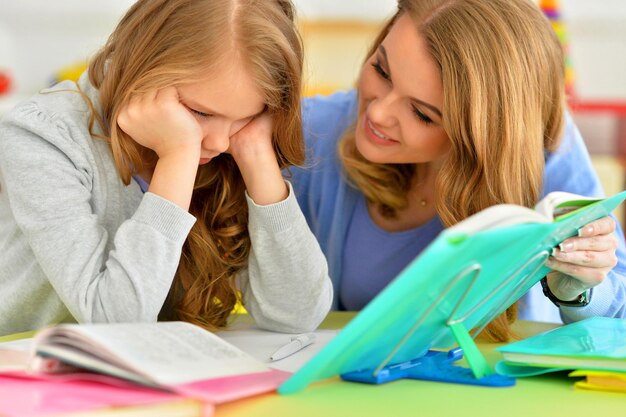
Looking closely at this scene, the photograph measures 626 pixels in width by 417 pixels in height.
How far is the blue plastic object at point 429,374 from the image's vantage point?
2.98 ft

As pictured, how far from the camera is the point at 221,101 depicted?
1136mm

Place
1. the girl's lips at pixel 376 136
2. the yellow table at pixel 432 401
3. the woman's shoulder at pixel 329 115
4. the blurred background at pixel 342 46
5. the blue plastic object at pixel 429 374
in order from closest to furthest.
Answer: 1. the yellow table at pixel 432 401
2. the blue plastic object at pixel 429 374
3. the girl's lips at pixel 376 136
4. the woman's shoulder at pixel 329 115
5. the blurred background at pixel 342 46

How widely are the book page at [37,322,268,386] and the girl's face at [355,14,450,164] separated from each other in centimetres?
52

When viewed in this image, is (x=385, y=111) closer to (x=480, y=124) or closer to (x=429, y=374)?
(x=480, y=124)

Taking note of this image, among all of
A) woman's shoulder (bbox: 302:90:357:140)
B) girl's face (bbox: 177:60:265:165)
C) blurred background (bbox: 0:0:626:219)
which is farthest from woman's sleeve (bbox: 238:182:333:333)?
blurred background (bbox: 0:0:626:219)

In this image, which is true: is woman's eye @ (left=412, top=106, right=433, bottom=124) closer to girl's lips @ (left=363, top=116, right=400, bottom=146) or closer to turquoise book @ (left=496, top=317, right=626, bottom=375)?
girl's lips @ (left=363, top=116, right=400, bottom=146)

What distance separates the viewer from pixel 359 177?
1.56 m

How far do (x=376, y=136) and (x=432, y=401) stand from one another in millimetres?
598

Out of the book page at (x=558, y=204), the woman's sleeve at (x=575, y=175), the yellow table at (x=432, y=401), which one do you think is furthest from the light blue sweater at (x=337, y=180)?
the yellow table at (x=432, y=401)

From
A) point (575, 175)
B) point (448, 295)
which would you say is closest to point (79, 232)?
point (448, 295)

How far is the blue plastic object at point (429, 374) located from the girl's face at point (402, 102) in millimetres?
435

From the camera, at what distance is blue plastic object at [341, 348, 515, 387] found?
2.98 feet

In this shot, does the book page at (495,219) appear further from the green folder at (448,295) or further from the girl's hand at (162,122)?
the girl's hand at (162,122)

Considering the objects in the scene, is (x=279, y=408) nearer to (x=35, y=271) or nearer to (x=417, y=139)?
(x=35, y=271)
